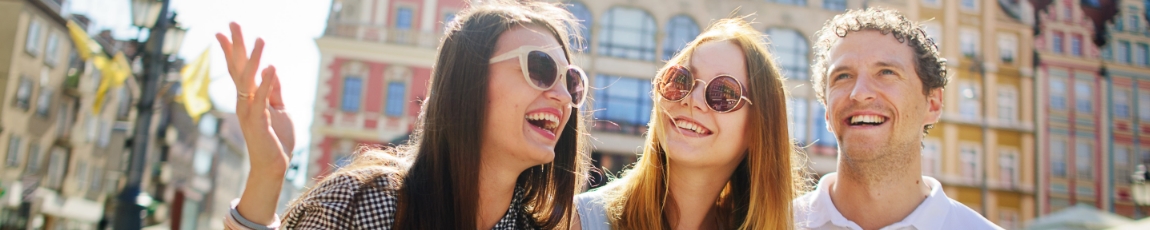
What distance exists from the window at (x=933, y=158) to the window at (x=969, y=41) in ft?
10.0

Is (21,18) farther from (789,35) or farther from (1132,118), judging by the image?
(1132,118)

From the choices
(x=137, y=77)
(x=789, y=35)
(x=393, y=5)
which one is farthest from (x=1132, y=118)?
(x=137, y=77)

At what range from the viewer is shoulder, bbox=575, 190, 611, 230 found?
274 cm

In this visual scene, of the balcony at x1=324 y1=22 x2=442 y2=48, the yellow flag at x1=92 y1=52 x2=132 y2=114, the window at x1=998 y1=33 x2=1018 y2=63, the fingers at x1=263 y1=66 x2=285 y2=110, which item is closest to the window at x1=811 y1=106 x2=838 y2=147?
the window at x1=998 y1=33 x2=1018 y2=63

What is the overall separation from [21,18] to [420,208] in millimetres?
17489

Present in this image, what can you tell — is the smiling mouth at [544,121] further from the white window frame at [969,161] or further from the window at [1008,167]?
the window at [1008,167]

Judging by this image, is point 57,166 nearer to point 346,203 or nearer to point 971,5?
point 346,203

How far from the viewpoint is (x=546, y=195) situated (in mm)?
2621

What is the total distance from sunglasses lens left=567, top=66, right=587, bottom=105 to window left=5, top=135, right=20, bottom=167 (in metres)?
18.8

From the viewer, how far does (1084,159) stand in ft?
82.3

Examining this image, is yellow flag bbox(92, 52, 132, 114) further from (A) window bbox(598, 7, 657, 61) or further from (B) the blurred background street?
(A) window bbox(598, 7, 657, 61)

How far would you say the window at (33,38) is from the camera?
649 inches

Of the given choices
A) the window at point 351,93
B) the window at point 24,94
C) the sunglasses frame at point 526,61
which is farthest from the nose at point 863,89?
the window at point 24,94

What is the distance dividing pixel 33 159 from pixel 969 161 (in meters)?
25.6
